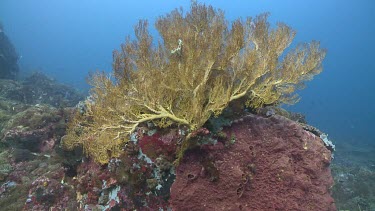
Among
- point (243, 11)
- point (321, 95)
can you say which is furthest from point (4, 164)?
point (243, 11)

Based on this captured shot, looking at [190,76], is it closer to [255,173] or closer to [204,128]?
[204,128]

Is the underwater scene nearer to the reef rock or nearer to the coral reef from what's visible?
the reef rock

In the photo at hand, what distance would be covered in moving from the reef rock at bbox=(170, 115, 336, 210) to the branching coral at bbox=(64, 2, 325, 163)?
58 centimetres

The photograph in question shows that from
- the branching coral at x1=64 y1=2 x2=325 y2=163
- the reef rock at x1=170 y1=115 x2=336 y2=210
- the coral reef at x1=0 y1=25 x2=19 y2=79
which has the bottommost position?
the reef rock at x1=170 y1=115 x2=336 y2=210

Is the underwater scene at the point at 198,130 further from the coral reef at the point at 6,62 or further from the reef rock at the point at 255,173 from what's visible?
the coral reef at the point at 6,62

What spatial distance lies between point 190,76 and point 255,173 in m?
1.97

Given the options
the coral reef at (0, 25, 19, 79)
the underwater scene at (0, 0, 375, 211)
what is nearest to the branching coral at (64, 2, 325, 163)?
the underwater scene at (0, 0, 375, 211)

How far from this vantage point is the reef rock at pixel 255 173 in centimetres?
450

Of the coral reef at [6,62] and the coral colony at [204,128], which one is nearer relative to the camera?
the coral colony at [204,128]

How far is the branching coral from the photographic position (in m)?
4.50

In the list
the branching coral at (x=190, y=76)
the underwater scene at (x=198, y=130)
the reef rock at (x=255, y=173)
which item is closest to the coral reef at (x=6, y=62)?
the underwater scene at (x=198, y=130)

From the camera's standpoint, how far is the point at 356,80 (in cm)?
13838

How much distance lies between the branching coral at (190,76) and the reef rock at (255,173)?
584 millimetres

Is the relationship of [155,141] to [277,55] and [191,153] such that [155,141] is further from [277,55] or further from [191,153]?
[277,55]
